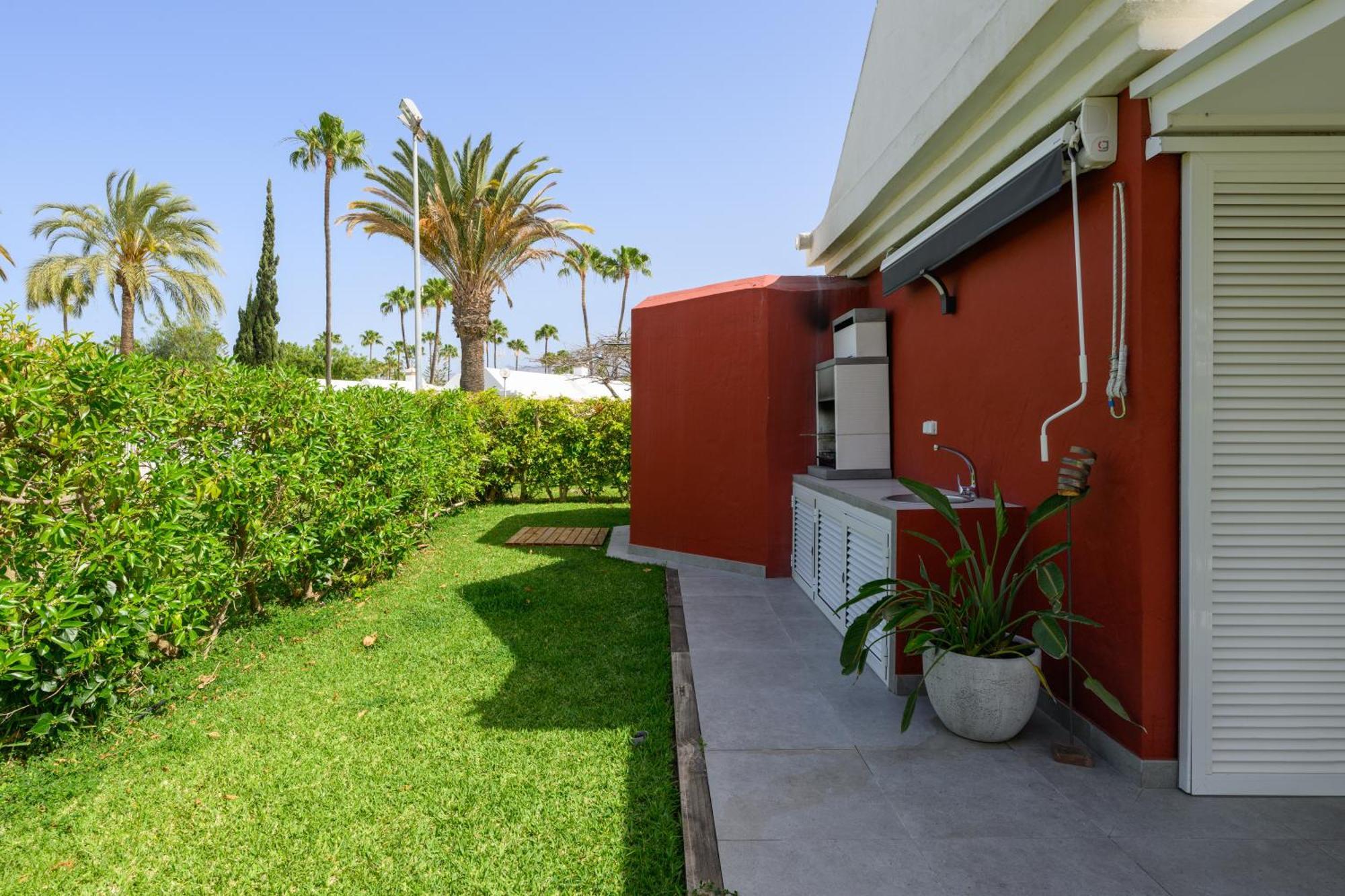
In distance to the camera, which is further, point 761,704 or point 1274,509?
point 761,704

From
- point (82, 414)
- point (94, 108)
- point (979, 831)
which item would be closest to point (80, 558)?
point (82, 414)

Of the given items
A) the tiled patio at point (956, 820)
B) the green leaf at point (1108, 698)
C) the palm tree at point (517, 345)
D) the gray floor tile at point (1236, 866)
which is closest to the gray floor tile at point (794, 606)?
the tiled patio at point (956, 820)

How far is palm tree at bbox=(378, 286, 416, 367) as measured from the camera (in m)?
50.2

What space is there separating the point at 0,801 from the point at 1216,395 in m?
4.85

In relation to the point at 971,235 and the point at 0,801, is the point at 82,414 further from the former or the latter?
the point at 971,235

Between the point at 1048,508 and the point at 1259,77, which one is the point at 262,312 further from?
the point at 1259,77

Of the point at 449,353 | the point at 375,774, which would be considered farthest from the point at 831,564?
the point at 449,353

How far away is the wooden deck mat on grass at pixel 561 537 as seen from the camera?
8000 millimetres

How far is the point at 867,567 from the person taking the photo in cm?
415

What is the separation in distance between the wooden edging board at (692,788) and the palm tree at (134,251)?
24083 millimetres

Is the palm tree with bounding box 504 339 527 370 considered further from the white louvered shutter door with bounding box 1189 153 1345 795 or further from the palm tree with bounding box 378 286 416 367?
the white louvered shutter door with bounding box 1189 153 1345 795

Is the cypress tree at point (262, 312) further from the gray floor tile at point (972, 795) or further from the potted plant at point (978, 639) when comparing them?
the gray floor tile at point (972, 795)

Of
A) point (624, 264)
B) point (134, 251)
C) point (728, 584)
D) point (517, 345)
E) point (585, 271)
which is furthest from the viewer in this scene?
point (517, 345)

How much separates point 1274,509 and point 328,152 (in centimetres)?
2519
